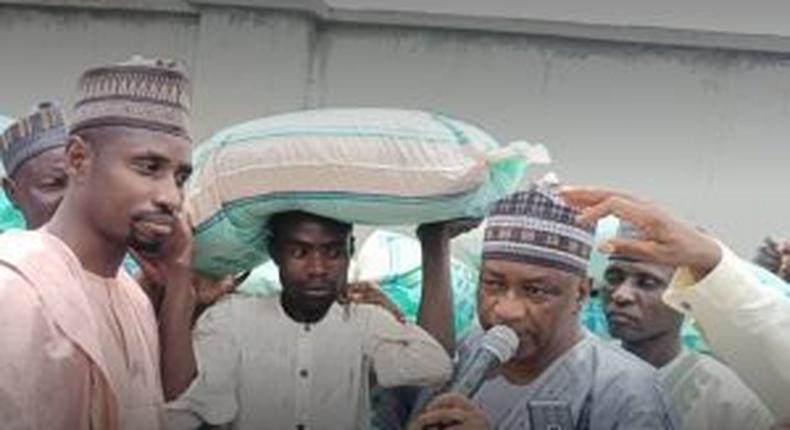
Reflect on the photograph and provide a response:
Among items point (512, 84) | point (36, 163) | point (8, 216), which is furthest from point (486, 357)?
point (512, 84)

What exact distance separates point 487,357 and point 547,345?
18 centimetres

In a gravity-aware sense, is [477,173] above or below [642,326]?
above

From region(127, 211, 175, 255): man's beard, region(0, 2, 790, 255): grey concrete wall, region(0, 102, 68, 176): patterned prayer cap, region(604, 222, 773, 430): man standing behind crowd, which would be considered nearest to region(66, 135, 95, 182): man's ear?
region(127, 211, 175, 255): man's beard

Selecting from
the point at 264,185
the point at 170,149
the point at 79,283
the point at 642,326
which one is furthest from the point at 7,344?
the point at 642,326

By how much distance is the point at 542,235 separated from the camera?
2074 millimetres

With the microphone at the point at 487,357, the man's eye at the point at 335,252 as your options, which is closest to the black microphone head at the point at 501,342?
the microphone at the point at 487,357

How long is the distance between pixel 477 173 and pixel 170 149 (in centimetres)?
62

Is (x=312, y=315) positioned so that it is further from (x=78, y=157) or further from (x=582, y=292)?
(x=78, y=157)

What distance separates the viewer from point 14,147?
2367 millimetres

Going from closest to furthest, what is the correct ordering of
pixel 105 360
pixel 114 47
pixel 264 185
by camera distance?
pixel 105 360 < pixel 264 185 < pixel 114 47

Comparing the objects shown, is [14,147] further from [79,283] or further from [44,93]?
[44,93]

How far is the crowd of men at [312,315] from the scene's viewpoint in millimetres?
1667

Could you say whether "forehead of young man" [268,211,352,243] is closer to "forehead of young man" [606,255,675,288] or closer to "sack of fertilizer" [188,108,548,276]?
"sack of fertilizer" [188,108,548,276]

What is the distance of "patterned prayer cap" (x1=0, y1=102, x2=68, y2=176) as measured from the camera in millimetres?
2336
